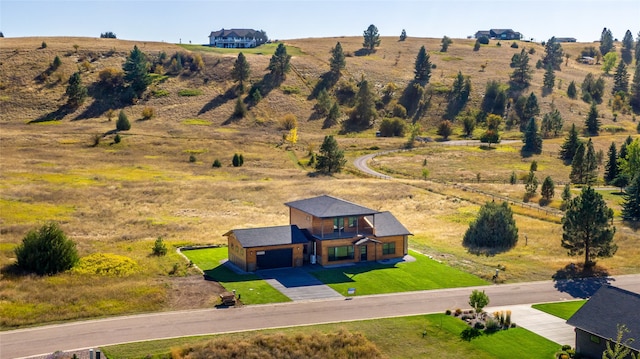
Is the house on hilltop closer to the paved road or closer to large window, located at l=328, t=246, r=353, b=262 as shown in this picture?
large window, located at l=328, t=246, r=353, b=262

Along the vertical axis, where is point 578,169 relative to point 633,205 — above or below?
below

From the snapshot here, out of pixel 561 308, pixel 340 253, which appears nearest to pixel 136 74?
pixel 340 253

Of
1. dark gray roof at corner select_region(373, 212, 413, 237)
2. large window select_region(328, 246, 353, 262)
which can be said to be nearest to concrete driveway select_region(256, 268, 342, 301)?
large window select_region(328, 246, 353, 262)

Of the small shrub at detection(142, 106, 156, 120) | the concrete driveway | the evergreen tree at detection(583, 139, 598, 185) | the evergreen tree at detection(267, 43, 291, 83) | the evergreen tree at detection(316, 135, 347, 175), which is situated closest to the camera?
the concrete driveway

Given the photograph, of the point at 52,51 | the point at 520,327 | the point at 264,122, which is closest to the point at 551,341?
the point at 520,327

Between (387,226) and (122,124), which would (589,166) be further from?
(122,124)
